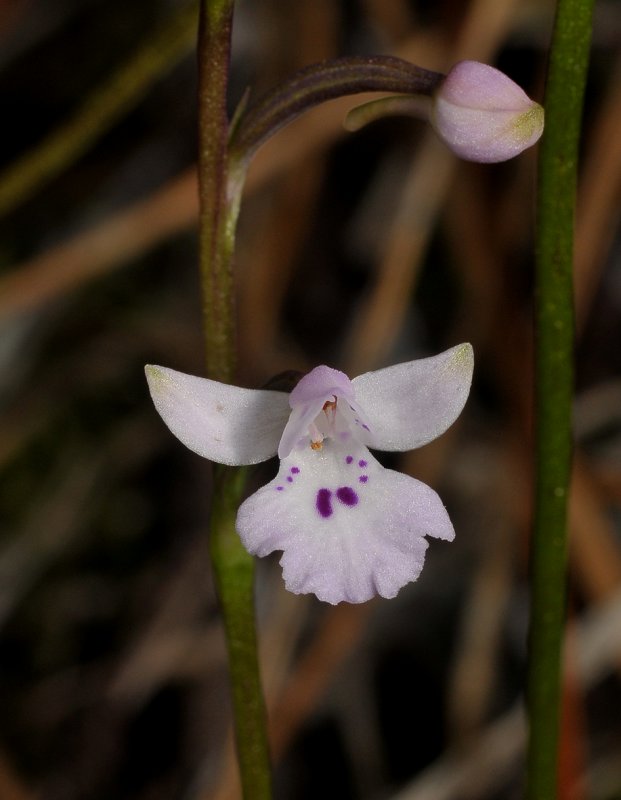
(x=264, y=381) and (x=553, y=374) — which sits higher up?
(x=264, y=381)

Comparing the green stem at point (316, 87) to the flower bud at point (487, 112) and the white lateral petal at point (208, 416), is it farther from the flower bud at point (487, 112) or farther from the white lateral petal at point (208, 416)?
the white lateral petal at point (208, 416)

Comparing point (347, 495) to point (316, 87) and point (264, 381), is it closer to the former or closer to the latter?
point (316, 87)

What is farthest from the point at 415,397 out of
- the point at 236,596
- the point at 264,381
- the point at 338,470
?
the point at 264,381

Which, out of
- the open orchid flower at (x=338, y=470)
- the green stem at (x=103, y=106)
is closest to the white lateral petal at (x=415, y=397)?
the open orchid flower at (x=338, y=470)

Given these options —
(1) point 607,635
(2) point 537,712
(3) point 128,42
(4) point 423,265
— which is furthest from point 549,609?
(3) point 128,42

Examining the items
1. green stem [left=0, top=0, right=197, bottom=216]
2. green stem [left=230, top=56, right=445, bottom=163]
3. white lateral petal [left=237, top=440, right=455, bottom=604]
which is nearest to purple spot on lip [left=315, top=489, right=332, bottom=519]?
white lateral petal [left=237, top=440, right=455, bottom=604]

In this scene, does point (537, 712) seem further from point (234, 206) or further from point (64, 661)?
point (64, 661)

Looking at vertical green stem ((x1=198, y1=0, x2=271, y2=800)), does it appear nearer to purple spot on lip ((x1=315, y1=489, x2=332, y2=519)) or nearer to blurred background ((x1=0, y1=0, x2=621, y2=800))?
purple spot on lip ((x1=315, y1=489, x2=332, y2=519))
